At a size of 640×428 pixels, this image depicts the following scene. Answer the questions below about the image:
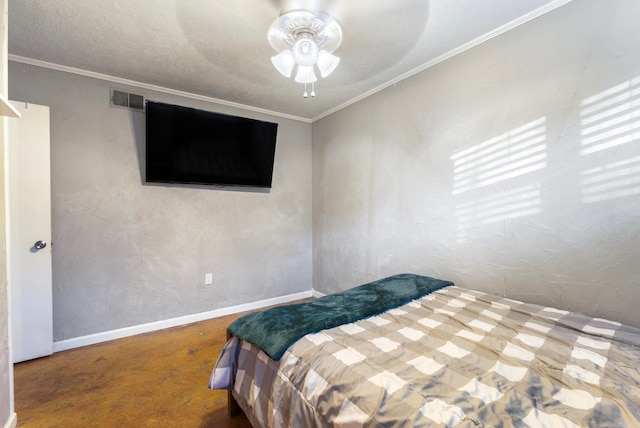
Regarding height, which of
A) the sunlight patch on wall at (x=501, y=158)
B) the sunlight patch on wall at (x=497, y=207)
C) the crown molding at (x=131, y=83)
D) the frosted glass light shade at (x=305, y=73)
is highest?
the crown molding at (x=131, y=83)

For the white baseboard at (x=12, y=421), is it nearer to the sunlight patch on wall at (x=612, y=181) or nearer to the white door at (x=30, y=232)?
the white door at (x=30, y=232)

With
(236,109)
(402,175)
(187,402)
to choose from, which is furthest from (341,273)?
(236,109)

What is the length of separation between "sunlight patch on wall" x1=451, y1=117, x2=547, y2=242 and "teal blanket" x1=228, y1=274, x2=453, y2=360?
24.4 inches

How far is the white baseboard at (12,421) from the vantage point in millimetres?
1438

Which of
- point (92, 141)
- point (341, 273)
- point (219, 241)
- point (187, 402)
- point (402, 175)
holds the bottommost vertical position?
point (187, 402)

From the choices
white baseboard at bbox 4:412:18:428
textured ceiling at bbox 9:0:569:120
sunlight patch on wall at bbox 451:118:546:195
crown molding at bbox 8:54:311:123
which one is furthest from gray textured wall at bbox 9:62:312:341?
sunlight patch on wall at bbox 451:118:546:195

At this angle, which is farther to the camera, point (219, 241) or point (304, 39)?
point (219, 241)

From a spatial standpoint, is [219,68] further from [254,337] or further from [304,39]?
[254,337]

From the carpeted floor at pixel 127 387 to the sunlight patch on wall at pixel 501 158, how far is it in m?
2.20

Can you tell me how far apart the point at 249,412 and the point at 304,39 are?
207 centimetres

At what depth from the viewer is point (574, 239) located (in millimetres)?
1627

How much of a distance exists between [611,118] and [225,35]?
7.92 ft

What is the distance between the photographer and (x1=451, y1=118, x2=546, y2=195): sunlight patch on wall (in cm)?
177

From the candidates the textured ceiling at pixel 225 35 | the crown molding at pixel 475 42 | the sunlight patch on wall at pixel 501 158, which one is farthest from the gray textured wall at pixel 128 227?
the sunlight patch on wall at pixel 501 158
